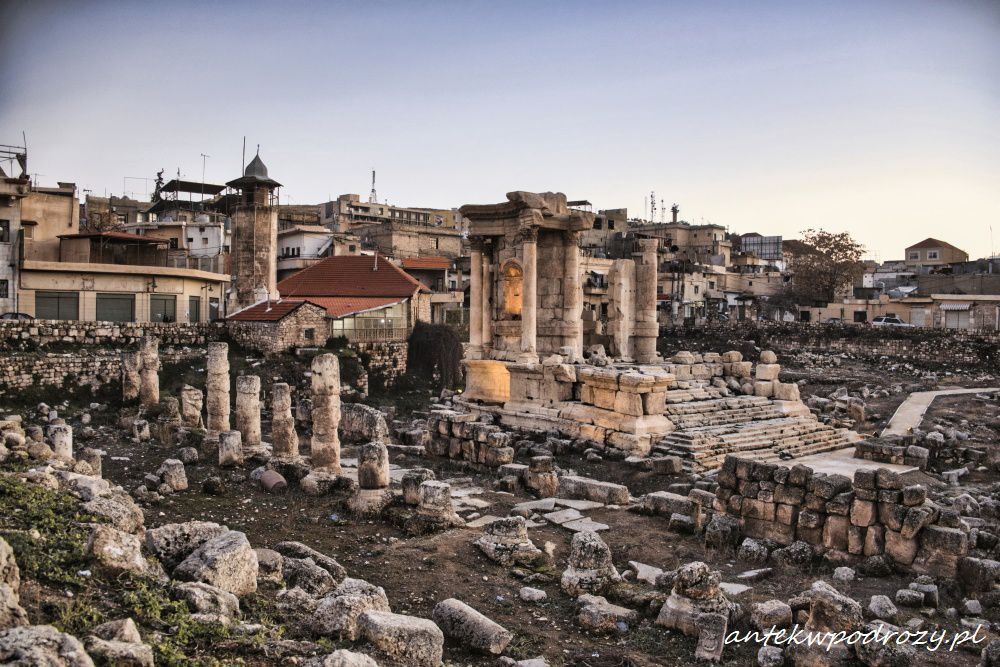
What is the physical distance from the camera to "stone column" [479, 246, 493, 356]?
21875mm

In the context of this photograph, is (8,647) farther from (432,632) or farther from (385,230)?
(385,230)

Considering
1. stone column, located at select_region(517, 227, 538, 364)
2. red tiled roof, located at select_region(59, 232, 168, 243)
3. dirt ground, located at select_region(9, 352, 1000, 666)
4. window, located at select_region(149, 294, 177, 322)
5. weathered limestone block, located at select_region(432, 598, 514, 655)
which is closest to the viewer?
weathered limestone block, located at select_region(432, 598, 514, 655)

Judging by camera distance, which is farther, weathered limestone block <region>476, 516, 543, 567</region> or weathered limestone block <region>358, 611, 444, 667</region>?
weathered limestone block <region>476, 516, 543, 567</region>

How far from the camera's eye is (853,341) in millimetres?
39469

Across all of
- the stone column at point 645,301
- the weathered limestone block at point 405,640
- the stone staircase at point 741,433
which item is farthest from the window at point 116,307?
the weathered limestone block at point 405,640

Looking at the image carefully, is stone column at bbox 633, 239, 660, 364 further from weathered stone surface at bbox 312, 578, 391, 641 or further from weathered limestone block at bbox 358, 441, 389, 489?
weathered stone surface at bbox 312, 578, 391, 641

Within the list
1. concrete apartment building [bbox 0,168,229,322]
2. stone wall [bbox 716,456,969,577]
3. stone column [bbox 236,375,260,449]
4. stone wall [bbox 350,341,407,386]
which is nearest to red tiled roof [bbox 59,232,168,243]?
concrete apartment building [bbox 0,168,229,322]

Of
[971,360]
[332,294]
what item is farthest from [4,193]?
[971,360]

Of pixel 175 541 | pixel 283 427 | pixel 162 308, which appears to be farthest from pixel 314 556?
pixel 162 308

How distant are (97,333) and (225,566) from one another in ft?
73.6

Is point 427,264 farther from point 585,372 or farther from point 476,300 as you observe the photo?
point 585,372

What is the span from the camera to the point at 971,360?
3450 centimetres

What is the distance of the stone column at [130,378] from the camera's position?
22234 millimetres

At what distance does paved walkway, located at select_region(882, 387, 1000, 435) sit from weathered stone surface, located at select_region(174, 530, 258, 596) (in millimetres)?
16183
